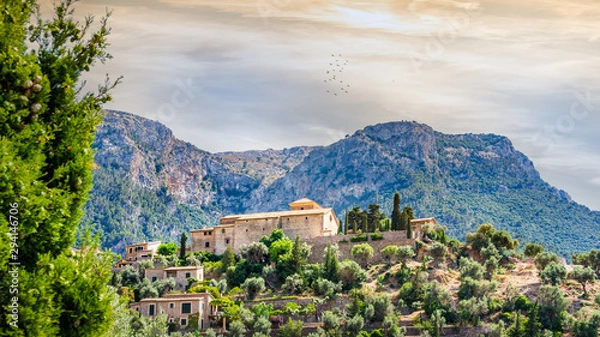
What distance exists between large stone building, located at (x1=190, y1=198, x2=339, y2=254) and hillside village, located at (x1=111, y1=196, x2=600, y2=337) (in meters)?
0.12

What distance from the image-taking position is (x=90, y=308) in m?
10.9

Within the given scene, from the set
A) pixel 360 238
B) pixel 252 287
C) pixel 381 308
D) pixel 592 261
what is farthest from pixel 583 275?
pixel 252 287

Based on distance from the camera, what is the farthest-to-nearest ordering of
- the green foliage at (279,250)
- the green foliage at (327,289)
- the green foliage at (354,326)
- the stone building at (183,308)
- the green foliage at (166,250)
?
1. the green foliage at (166,250)
2. the green foliage at (279,250)
3. the green foliage at (327,289)
4. the stone building at (183,308)
5. the green foliage at (354,326)

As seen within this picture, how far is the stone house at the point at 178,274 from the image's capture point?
3034 inches

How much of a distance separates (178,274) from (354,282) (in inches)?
704

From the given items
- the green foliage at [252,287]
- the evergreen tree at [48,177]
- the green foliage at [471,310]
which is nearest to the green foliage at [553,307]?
the green foliage at [471,310]

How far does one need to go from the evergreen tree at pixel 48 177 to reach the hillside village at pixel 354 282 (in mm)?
49075

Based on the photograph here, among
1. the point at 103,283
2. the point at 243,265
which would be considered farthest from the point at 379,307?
the point at 103,283

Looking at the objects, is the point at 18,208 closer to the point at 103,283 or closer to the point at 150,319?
the point at 103,283

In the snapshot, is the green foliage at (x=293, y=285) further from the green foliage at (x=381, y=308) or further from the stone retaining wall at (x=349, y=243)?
the green foliage at (x=381, y=308)

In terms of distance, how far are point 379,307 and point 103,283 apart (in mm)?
58226

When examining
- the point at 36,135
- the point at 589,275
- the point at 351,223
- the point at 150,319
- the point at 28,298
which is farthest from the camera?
the point at 351,223

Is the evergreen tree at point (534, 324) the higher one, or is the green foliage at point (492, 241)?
the green foliage at point (492, 241)

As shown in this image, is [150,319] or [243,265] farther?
[243,265]
